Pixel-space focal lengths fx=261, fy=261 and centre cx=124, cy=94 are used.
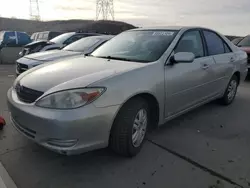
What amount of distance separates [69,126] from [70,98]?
28 cm

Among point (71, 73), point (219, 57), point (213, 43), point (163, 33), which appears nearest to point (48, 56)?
point (163, 33)

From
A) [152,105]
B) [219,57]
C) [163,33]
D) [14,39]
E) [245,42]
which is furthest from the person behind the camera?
[14,39]

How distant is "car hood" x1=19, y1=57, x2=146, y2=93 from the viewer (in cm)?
272

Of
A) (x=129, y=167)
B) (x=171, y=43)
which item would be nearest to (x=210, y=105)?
(x=171, y=43)

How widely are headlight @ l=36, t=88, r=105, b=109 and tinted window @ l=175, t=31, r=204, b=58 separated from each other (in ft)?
5.27

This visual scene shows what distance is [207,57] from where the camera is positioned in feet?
13.9

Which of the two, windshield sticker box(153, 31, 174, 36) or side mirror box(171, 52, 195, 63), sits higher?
windshield sticker box(153, 31, 174, 36)

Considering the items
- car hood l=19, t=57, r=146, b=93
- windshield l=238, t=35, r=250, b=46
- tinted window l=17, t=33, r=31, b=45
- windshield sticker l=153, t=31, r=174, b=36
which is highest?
windshield sticker l=153, t=31, r=174, b=36

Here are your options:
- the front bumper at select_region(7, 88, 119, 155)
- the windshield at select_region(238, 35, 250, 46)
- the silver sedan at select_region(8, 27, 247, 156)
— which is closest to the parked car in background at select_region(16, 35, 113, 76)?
the silver sedan at select_region(8, 27, 247, 156)

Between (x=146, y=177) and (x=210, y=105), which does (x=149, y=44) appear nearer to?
(x=146, y=177)

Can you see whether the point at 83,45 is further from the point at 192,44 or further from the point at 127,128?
the point at 127,128

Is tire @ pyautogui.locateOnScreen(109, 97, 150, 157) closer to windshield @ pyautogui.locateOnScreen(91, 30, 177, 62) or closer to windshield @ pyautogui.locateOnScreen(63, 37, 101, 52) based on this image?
windshield @ pyautogui.locateOnScreen(91, 30, 177, 62)

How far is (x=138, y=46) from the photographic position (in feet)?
12.4

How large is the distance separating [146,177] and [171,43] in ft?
6.09
